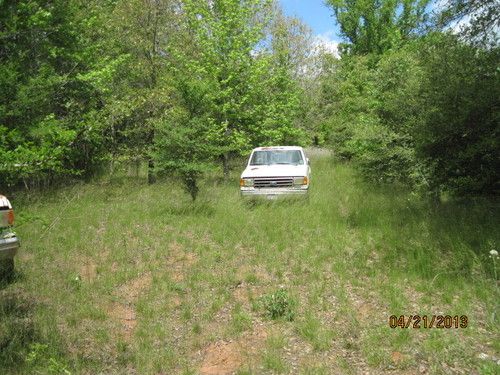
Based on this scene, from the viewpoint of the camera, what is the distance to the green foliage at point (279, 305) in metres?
5.51

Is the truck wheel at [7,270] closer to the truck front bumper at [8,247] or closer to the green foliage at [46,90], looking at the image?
the truck front bumper at [8,247]

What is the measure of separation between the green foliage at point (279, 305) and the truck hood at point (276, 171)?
605cm

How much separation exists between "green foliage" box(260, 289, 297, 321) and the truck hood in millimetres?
6052

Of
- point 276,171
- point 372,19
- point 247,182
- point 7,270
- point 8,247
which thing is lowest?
point 7,270

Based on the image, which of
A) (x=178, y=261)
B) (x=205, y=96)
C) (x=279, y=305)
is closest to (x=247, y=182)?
(x=178, y=261)

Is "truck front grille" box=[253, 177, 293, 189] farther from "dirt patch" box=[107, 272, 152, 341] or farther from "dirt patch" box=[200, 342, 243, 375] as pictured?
"dirt patch" box=[200, 342, 243, 375]

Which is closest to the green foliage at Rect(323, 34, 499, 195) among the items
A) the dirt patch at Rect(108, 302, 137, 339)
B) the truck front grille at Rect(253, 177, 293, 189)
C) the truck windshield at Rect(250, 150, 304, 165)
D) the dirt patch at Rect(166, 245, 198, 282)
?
the truck front grille at Rect(253, 177, 293, 189)

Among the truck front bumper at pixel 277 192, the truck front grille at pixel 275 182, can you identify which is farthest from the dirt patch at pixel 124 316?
the truck front grille at pixel 275 182

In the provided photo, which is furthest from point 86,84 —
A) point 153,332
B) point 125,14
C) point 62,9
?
point 153,332

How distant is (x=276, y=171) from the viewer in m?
11.9

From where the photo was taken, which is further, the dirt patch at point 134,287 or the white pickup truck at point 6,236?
the dirt patch at point 134,287

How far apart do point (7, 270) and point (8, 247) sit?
1.07 m

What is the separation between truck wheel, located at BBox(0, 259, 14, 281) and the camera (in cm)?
638

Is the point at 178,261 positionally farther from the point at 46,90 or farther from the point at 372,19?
the point at 372,19
